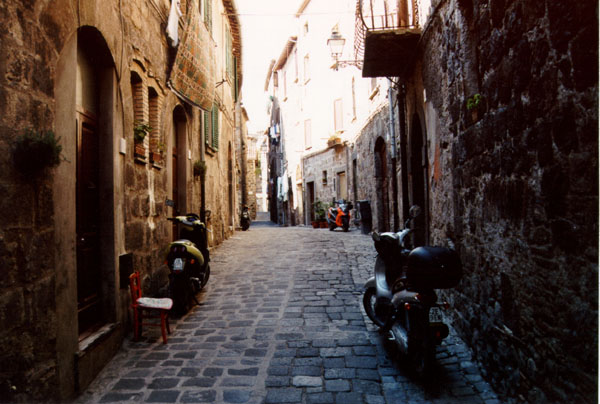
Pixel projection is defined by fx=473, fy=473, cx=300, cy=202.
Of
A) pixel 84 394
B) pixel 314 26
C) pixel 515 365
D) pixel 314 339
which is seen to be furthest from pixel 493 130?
pixel 314 26

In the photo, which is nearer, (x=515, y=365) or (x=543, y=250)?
(x=543, y=250)

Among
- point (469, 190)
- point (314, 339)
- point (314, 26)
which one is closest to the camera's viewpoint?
point (469, 190)

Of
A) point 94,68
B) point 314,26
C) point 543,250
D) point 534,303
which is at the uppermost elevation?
point 314,26

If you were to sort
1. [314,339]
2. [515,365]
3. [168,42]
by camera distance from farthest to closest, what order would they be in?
[168,42] < [314,339] < [515,365]

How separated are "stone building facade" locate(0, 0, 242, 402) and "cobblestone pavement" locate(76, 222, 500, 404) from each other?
1.54 feet

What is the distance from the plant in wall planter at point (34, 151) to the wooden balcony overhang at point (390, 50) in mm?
5648

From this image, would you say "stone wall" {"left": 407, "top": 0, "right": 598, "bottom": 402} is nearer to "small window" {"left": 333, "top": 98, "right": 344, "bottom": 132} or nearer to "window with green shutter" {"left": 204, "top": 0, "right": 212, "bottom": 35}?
"window with green shutter" {"left": 204, "top": 0, "right": 212, "bottom": 35}

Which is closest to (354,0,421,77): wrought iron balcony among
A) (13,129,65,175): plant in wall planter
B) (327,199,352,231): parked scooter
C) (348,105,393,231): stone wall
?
(348,105,393,231): stone wall

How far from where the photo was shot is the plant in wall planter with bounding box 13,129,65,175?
277 cm

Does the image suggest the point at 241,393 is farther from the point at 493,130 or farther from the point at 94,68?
the point at 94,68

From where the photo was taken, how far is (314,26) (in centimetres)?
2481

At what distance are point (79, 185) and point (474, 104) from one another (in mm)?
3484

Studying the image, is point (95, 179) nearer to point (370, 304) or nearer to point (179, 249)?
point (179, 249)

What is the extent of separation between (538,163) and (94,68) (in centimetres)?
402
